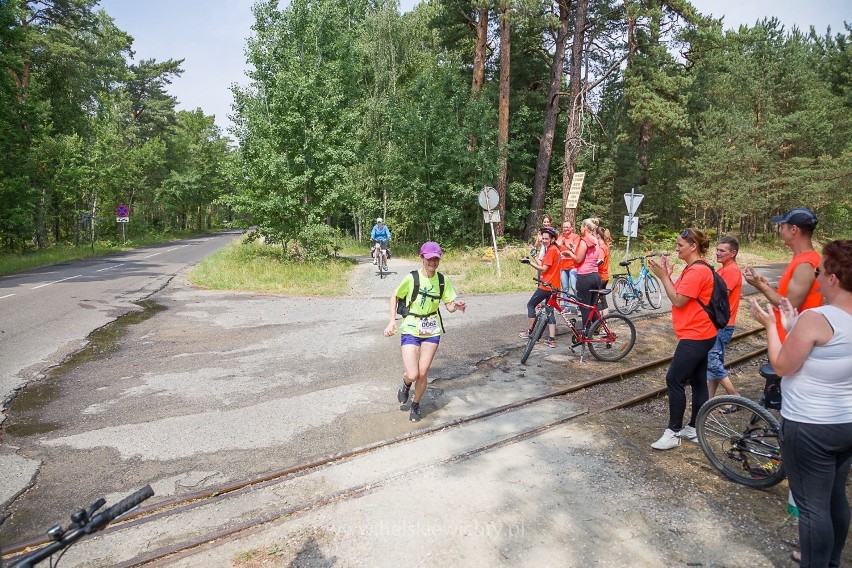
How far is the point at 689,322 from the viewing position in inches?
172

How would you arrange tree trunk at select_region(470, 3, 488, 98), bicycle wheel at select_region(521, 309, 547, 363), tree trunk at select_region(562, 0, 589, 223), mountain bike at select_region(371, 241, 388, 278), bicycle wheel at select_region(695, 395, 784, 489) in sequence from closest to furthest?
bicycle wheel at select_region(695, 395, 784, 489)
bicycle wheel at select_region(521, 309, 547, 363)
mountain bike at select_region(371, 241, 388, 278)
tree trunk at select_region(562, 0, 589, 223)
tree trunk at select_region(470, 3, 488, 98)

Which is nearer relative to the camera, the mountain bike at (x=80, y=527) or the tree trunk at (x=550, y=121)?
the mountain bike at (x=80, y=527)

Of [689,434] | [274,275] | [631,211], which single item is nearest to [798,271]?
[689,434]

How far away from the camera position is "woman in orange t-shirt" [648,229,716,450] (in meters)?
4.31

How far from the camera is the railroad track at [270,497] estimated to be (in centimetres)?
337

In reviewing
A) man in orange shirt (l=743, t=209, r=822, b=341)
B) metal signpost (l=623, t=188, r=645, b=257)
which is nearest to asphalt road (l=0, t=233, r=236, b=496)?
man in orange shirt (l=743, t=209, r=822, b=341)

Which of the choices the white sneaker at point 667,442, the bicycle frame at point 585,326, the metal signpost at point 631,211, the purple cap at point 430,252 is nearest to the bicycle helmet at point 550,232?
the bicycle frame at point 585,326

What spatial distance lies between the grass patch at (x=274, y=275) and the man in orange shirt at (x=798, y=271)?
11.9 meters

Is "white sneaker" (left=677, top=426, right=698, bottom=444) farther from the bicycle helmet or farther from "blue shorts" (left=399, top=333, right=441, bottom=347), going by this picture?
the bicycle helmet

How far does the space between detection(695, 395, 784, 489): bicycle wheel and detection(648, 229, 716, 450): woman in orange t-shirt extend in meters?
0.27

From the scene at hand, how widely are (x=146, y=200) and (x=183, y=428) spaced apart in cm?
5690

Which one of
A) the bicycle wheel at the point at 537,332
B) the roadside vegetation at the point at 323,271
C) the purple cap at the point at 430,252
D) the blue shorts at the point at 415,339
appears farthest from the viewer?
the roadside vegetation at the point at 323,271

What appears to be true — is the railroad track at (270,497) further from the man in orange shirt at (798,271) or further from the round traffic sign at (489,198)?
the round traffic sign at (489,198)

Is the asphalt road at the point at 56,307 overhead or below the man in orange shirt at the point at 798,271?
below
